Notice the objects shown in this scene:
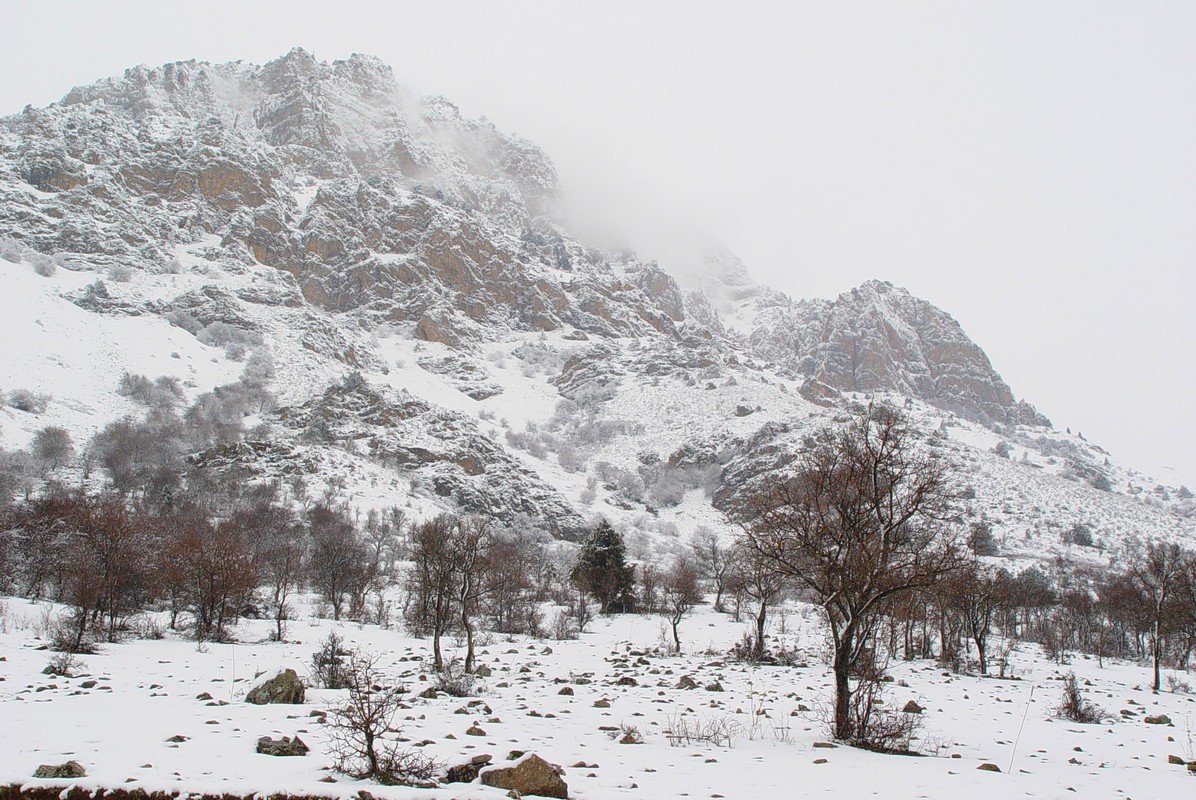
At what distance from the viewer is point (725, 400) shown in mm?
135250

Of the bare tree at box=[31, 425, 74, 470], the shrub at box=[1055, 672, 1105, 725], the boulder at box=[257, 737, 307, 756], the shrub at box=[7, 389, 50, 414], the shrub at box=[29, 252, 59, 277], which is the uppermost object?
the shrub at box=[29, 252, 59, 277]

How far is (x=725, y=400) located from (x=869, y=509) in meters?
125

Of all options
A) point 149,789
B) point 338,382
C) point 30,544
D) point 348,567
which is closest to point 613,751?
point 149,789

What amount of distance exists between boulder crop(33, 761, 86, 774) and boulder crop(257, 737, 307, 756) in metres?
2.29

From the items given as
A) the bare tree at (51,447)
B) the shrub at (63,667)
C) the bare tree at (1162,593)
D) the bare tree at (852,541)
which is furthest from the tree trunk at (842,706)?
the bare tree at (51,447)

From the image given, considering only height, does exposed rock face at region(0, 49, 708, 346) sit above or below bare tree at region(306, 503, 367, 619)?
above

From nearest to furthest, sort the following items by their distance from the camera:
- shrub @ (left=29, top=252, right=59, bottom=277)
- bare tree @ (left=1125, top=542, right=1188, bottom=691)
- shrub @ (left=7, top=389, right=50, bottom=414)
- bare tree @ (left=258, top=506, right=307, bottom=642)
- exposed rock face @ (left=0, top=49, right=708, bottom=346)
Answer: bare tree @ (left=1125, top=542, right=1188, bottom=691) < bare tree @ (left=258, top=506, right=307, bottom=642) < shrub @ (left=7, top=389, right=50, bottom=414) < shrub @ (left=29, top=252, right=59, bottom=277) < exposed rock face @ (left=0, top=49, right=708, bottom=346)

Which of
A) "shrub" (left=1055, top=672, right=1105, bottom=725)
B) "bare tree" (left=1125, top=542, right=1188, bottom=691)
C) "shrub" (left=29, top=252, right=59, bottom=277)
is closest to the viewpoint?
"shrub" (left=1055, top=672, right=1105, bottom=725)

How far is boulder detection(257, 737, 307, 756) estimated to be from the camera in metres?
9.14

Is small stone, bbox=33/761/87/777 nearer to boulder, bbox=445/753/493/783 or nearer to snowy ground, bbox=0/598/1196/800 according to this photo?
snowy ground, bbox=0/598/1196/800

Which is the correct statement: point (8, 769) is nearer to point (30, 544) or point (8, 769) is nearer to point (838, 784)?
point (838, 784)

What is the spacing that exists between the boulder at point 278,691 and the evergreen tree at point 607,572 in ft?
104

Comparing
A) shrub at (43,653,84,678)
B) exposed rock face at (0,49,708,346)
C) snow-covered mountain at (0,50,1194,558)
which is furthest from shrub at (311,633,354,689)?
exposed rock face at (0,49,708,346)

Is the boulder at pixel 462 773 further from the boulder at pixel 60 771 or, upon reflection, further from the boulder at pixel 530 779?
the boulder at pixel 60 771
